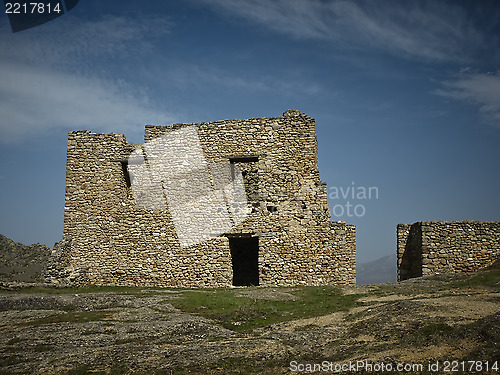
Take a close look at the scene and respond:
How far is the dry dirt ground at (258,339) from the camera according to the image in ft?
25.3

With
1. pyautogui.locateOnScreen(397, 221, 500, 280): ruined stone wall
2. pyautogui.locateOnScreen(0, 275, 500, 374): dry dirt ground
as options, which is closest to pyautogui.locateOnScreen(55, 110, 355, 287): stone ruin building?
pyautogui.locateOnScreen(397, 221, 500, 280): ruined stone wall

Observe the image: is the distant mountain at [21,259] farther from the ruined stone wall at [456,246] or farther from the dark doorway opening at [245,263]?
the ruined stone wall at [456,246]

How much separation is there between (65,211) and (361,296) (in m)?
15.2

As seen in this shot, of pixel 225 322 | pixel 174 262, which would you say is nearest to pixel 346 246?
pixel 174 262

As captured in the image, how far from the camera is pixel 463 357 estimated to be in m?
6.95

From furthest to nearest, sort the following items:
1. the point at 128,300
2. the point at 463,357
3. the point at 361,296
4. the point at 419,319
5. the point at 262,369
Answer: the point at 128,300 → the point at 361,296 → the point at 419,319 → the point at 262,369 → the point at 463,357

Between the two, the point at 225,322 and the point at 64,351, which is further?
the point at 225,322

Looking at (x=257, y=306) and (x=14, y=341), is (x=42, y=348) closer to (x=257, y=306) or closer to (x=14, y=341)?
(x=14, y=341)

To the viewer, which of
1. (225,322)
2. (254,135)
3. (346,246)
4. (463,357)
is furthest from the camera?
(254,135)

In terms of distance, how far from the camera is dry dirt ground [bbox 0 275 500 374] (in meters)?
7.71

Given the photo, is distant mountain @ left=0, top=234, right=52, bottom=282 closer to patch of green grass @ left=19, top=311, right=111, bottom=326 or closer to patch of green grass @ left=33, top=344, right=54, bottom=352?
patch of green grass @ left=19, top=311, right=111, bottom=326

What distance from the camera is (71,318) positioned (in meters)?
13.1

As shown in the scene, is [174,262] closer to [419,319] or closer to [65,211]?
[65,211]

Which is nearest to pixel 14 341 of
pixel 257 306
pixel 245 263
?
pixel 257 306
